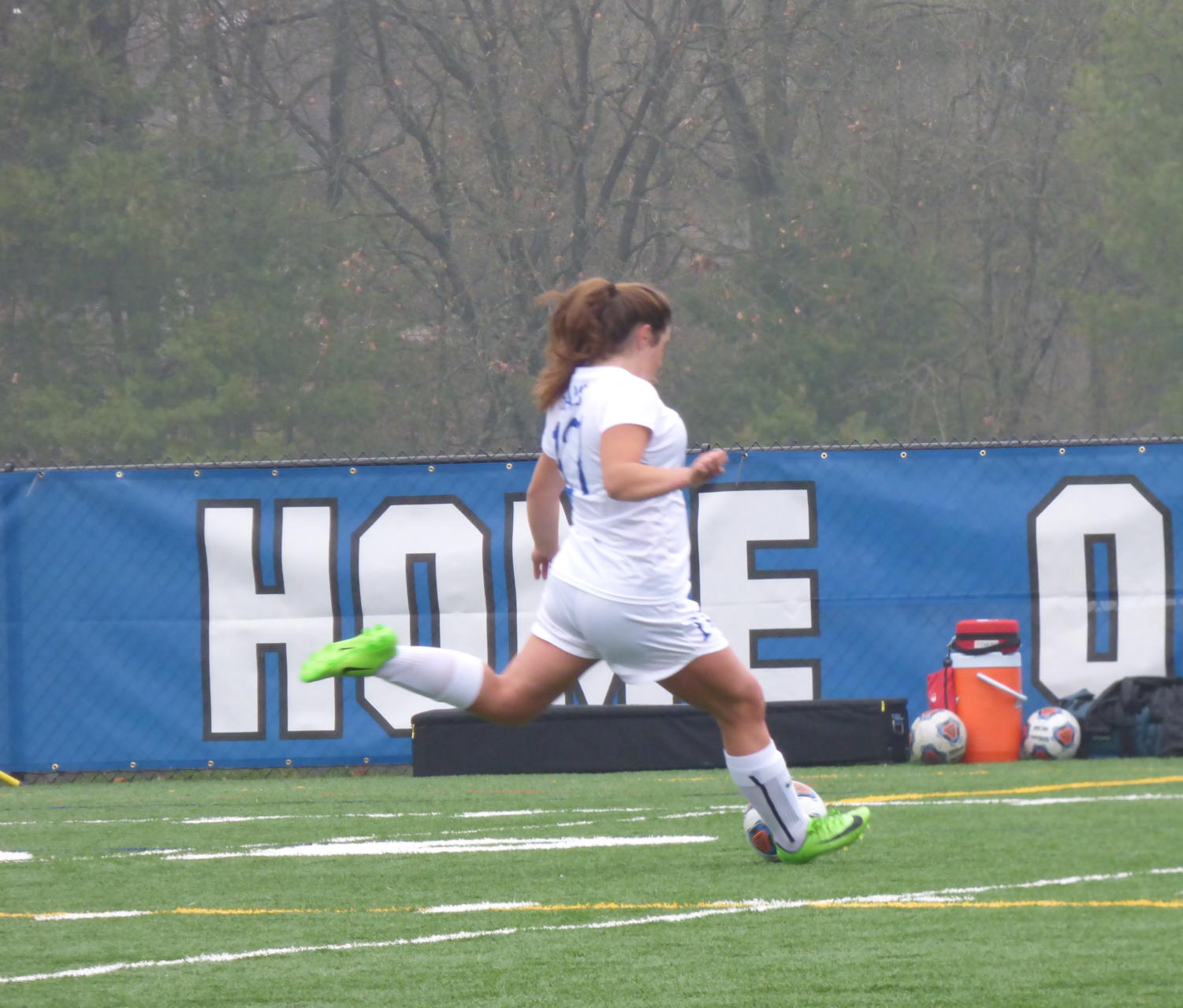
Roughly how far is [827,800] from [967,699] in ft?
8.70

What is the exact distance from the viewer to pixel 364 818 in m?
8.96

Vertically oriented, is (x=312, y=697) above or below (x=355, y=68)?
below

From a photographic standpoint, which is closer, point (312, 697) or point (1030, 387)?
point (312, 697)

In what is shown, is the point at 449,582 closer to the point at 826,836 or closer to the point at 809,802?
the point at 809,802

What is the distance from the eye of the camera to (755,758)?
19.8 feet

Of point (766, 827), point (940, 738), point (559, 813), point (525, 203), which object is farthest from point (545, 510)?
point (525, 203)

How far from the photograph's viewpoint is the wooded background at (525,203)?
26953 mm

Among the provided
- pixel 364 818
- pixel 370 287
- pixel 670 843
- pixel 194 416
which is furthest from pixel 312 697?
pixel 370 287

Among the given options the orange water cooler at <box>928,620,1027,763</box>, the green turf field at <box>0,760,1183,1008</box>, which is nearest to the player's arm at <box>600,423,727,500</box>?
the green turf field at <box>0,760,1183,1008</box>

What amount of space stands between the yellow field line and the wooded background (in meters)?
17.4

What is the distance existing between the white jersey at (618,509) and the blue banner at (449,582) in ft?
20.8

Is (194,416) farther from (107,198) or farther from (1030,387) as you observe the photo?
(1030,387)

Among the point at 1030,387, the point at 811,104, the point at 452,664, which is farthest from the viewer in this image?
the point at 1030,387

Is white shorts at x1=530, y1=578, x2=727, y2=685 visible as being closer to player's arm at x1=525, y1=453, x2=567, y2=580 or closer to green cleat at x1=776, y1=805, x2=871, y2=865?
player's arm at x1=525, y1=453, x2=567, y2=580
